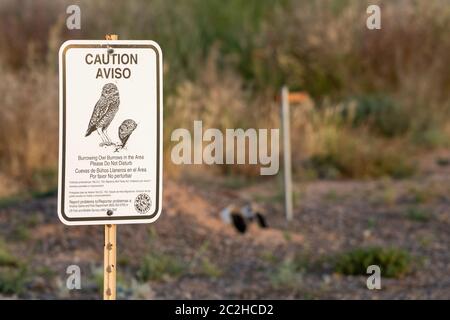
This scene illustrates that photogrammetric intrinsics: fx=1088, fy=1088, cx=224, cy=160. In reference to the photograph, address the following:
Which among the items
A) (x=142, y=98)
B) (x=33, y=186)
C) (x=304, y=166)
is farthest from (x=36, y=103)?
(x=142, y=98)

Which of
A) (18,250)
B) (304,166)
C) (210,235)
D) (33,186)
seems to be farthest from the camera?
(304,166)

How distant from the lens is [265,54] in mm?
13555

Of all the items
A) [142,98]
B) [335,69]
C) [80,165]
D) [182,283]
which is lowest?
[182,283]

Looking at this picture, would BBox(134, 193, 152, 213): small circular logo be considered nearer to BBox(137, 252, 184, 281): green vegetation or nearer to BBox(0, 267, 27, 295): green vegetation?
BBox(0, 267, 27, 295): green vegetation

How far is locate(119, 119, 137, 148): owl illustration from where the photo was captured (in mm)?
4133

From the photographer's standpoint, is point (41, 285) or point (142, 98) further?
point (41, 285)

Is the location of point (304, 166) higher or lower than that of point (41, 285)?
higher

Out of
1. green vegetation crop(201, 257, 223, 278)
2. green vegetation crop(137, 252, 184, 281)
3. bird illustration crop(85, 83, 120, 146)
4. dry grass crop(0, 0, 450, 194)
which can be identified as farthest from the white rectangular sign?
dry grass crop(0, 0, 450, 194)

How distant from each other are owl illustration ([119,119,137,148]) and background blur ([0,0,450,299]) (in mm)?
2579

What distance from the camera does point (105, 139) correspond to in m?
4.12

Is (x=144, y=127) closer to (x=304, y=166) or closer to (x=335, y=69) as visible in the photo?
(x=304, y=166)

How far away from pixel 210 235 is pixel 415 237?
1614 mm

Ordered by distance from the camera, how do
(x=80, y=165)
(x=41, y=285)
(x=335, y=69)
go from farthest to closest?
(x=335, y=69) < (x=41, y=285) < (x=80, y=165)

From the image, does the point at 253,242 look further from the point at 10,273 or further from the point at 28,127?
the point at 28,127
